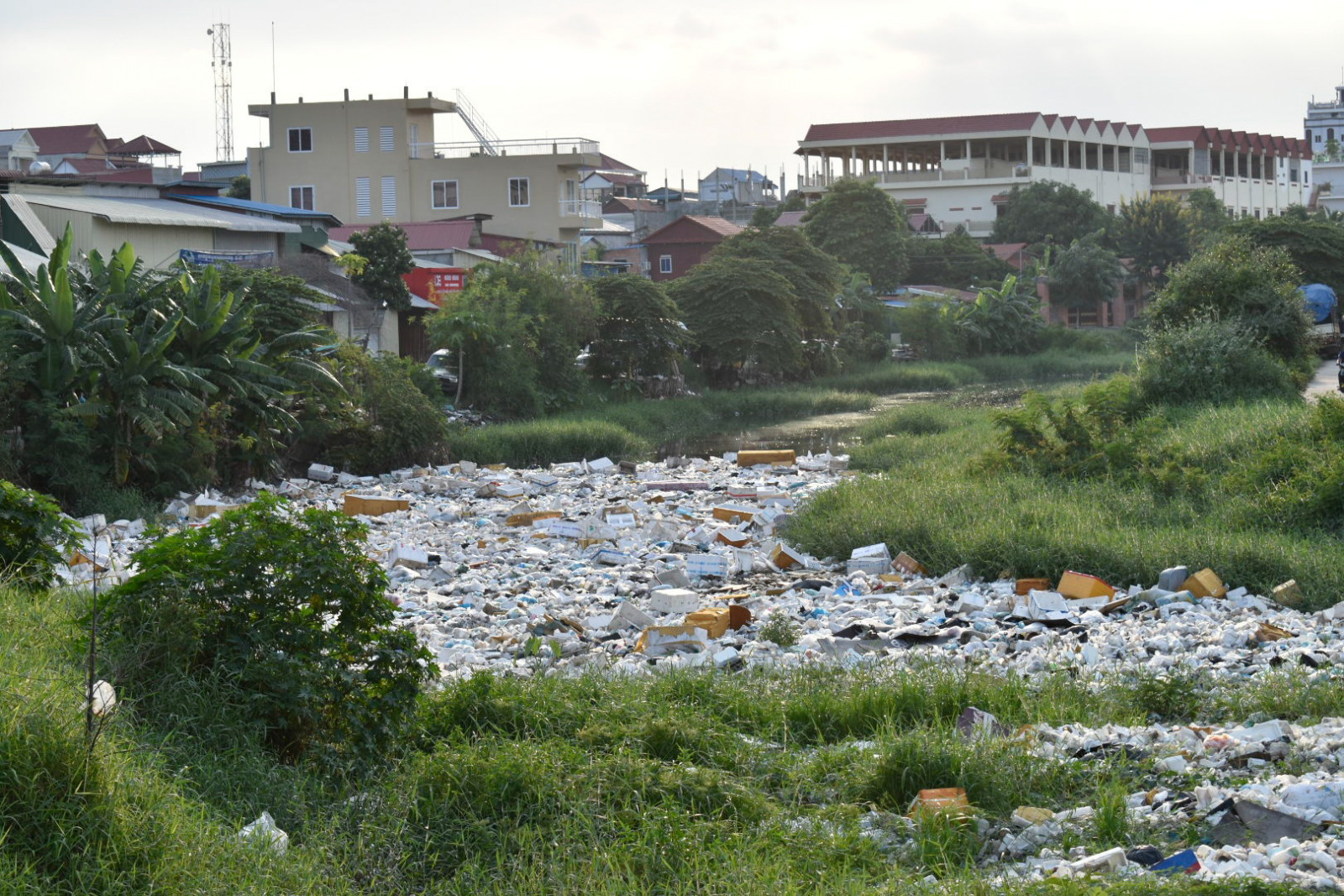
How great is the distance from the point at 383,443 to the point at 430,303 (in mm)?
13613

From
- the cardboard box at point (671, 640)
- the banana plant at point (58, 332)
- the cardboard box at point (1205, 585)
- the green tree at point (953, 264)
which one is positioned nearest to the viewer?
the cardboard box at point (671, 640)

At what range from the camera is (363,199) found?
53281mm

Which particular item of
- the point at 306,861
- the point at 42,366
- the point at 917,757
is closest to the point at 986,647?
the point at 917,757

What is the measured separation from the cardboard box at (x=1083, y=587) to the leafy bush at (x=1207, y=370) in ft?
37.9

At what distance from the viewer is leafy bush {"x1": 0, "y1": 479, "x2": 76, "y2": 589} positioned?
898cm

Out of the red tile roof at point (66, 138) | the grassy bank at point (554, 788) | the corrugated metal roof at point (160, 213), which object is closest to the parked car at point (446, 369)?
the corrugated metal roof at point (160, 213)

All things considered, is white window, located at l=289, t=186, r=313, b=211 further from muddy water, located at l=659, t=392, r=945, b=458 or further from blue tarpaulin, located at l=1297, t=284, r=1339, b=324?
blue tarpaulin, located at l=1297, t=284, r=1339, b=324

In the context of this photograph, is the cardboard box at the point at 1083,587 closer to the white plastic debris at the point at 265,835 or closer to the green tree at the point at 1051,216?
the white plastic debris at the point at 265,835

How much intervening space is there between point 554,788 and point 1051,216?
210 ft

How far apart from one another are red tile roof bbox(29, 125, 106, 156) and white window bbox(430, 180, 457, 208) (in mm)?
25649

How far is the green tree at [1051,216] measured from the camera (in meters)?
65.8

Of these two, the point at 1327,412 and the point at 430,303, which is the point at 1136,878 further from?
the point at 430,303

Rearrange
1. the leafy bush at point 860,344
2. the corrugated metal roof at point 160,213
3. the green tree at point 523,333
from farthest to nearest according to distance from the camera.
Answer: the leafy bush at point 860,344 < the green tree at point 523,333 < the corrugated metal roof at point 160,213

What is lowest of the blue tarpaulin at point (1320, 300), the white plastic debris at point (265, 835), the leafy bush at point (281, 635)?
the white plastic debris at point (265, 835)
